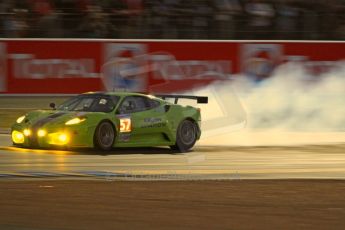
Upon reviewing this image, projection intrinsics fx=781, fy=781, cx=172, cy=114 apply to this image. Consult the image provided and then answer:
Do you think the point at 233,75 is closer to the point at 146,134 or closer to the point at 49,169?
the point at 146,134

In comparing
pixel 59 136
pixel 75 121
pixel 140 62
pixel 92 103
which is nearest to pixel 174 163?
pixel 75 121

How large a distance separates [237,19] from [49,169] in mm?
11339

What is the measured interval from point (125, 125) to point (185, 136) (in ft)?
5.00

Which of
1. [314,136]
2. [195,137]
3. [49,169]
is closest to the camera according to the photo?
[49,169]

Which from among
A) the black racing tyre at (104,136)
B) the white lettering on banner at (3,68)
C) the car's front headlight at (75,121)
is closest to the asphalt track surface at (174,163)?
the black racing tyre at (104,136)

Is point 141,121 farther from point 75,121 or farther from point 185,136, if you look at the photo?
point 75,121

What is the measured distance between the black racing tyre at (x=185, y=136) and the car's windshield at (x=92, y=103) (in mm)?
1426

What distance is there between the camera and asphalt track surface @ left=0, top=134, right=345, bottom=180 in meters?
10.6

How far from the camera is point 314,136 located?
57.9ft

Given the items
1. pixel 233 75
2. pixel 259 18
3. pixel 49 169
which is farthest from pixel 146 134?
pixel 259 18

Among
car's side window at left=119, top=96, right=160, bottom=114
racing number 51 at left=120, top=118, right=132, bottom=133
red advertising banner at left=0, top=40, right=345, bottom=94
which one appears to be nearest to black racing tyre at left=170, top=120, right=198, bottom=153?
car's side window at left=119, top=96, right=160, bottom=114

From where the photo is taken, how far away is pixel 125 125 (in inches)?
527

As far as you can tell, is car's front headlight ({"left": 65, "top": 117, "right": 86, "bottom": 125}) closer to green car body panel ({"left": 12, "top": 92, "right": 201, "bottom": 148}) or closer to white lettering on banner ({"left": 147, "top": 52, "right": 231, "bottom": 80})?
green car body panel ({"left": 12, "top": 92, "right": 201, "bottom": 148})
